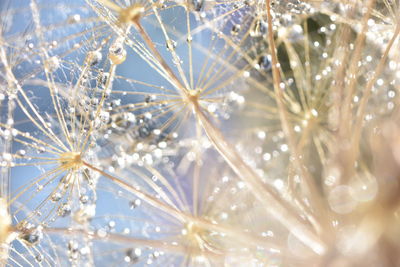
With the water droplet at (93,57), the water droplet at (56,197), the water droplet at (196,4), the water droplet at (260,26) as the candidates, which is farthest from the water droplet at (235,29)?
the water droplet at (56,197)

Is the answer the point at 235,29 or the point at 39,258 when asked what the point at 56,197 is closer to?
the point at 39,258

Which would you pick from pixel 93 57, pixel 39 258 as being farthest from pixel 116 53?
pixel 39 258

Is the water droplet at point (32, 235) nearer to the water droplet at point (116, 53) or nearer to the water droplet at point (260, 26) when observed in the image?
the water droplet at point (116, 53)

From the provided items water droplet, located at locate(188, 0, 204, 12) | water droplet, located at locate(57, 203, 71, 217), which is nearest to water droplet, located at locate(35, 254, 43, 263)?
water droplet, located at locate(57, 203, 71, 217)

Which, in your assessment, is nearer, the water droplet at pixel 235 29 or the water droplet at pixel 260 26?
the water droplet at pixel 260 26

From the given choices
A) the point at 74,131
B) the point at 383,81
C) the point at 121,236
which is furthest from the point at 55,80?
the point at 383,81

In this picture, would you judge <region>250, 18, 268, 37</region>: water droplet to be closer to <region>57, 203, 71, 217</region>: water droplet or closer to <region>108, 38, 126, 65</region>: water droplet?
<region>108, 38, 126, 65</region>: water droplet

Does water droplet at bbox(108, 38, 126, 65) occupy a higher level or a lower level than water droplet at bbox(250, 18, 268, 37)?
lower

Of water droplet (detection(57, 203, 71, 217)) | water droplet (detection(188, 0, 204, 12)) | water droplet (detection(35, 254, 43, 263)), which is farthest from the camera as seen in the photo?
water droplet (detection(35, 254, 43, 263))

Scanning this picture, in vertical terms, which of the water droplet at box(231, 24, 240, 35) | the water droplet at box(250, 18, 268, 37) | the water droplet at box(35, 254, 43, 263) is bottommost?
the water droplet at box(35, 254, 43, 263)

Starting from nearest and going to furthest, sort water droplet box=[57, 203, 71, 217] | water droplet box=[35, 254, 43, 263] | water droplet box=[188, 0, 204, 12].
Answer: water droplet box=[188, 0, 204, 12] < water droplet box=[57, 203, 71, 217] < water droplet box=[35, 254, 43, 263]

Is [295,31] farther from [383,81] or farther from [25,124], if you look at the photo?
[25,124]

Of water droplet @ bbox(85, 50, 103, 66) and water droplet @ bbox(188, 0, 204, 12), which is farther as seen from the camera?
water droplet @ bbox(85, 50, 103, 66)
